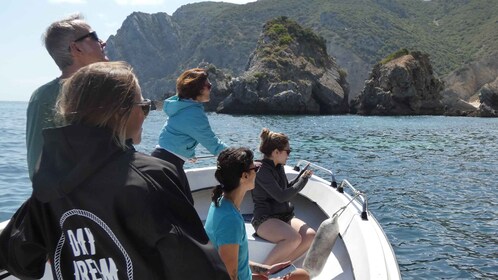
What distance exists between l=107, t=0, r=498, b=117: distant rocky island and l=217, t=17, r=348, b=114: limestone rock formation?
0.15 m

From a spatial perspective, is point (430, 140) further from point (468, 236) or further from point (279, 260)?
point (279, 260)

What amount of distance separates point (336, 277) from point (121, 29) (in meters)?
197

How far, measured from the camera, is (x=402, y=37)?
477 feet

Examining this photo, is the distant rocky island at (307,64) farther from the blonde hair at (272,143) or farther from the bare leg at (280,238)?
the bare leg at (280,238)

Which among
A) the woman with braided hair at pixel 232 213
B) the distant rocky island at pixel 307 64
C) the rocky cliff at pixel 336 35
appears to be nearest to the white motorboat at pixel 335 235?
the woman with braided hair at pixel 232 213

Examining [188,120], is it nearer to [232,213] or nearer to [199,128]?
[199,128]

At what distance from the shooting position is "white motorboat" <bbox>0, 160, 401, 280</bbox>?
3.92 m

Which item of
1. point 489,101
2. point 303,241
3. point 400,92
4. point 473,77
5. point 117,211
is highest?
point 117,211

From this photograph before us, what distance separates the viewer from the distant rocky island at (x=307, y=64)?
2709 inches

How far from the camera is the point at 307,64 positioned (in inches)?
3115

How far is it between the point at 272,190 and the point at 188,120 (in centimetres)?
114

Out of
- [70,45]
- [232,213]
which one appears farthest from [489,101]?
[70,45]

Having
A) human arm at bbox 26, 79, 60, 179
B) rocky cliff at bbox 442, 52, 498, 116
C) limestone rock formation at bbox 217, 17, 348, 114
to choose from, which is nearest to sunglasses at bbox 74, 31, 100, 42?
human arm at bbox 26, 79, 60, 179

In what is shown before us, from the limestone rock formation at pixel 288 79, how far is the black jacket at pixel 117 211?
6446 cm
